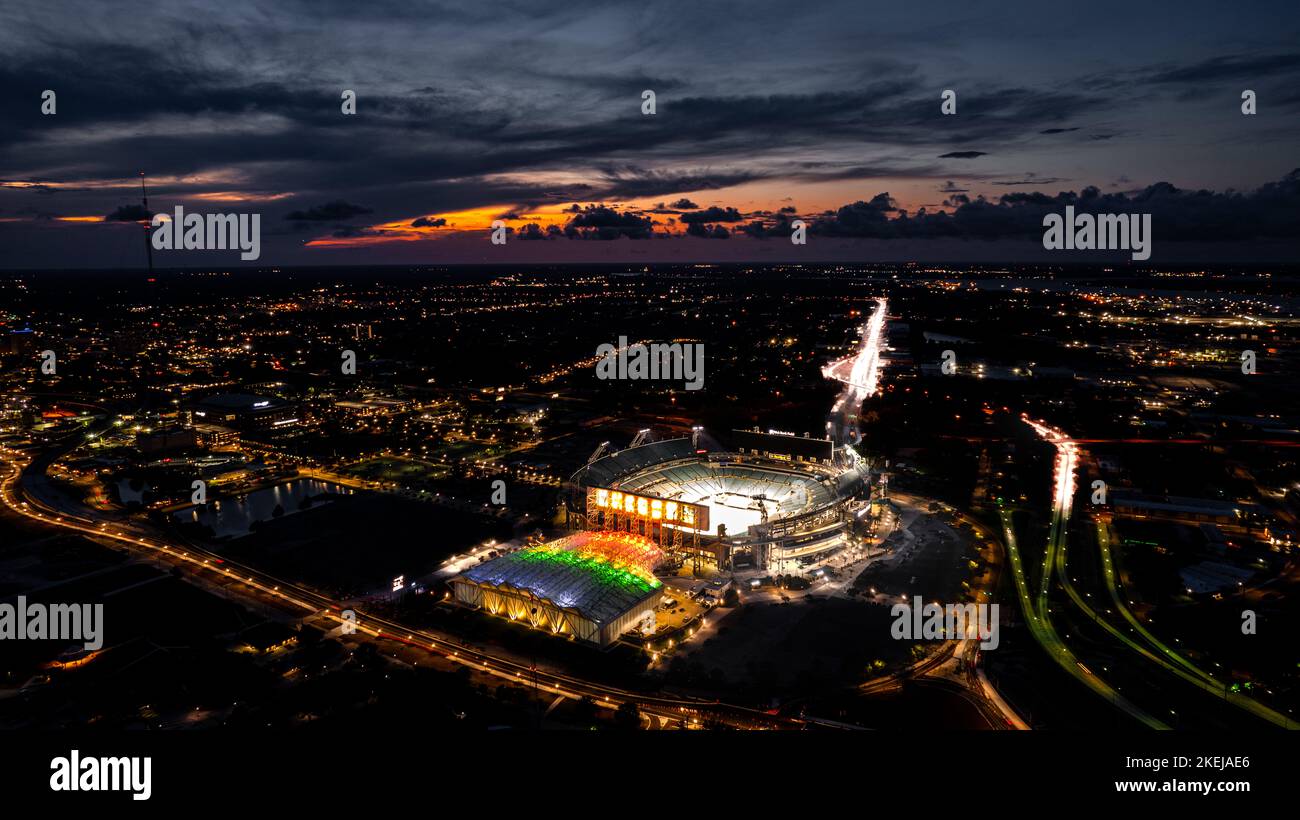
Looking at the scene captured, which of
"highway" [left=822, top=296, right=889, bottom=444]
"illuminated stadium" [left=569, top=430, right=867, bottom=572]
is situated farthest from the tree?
"highway" [left=822, top=296, right=889, bottom=444]

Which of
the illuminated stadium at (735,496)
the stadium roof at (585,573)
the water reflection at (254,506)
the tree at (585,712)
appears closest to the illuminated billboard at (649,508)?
the illuminated stadium at (735,496)

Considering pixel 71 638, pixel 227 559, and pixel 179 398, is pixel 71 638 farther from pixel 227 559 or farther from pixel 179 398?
pixel 179 398

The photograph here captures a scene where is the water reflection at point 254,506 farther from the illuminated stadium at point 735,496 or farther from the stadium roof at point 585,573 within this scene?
→ the stadium roof at point 585,573

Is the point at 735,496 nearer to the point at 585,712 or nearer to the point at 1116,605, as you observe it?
the point at 1116,605

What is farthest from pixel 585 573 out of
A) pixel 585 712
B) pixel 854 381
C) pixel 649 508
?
pixel 854 381

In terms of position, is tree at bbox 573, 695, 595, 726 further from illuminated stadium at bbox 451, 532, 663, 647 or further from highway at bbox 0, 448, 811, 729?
illuminated stadium at bbox 451, 532, 663, 647
